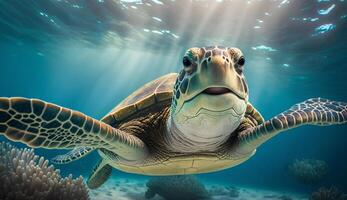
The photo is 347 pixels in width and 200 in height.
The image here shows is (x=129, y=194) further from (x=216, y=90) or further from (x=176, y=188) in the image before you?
(x=216, y=90)

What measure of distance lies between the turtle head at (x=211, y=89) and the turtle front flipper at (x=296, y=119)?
2.10 ft

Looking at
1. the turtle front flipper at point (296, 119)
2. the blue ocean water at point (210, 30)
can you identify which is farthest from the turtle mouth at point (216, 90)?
the blue ocean water at point (210, 30)

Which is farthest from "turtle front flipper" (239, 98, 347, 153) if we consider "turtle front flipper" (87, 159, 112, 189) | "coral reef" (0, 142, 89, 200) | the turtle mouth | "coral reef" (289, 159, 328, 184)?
"coral reef" (289, 159, 328, 184)

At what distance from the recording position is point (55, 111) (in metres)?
2.56

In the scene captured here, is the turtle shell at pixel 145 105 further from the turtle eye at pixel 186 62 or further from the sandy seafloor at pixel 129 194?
the sandy seafloor at pixel 129 194

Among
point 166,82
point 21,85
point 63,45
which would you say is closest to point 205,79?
point 166,82

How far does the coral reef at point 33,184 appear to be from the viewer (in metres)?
4.30

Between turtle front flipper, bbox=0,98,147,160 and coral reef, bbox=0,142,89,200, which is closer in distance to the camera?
turtle front flipper, bbox=0,98,147,160

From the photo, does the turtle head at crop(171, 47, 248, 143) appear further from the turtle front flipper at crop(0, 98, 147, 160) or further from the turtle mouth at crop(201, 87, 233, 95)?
the turtle front flipper at crop(0, 98, 147, 160)

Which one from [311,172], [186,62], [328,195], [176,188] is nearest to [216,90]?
[186,62]

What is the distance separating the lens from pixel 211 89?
2.35 meters

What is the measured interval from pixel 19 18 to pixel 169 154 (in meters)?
23.2

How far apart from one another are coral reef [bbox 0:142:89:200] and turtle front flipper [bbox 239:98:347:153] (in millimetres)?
3166

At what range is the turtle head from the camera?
7.50 feet
